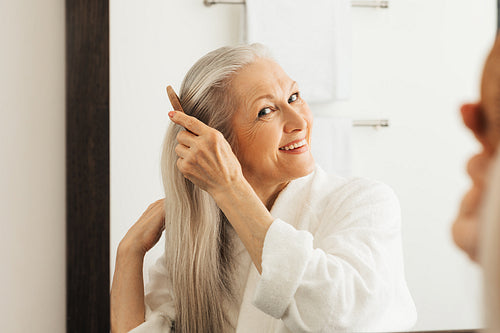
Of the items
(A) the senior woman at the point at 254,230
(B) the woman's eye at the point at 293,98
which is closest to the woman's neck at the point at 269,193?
(A) the senior woman at the point at 254,230

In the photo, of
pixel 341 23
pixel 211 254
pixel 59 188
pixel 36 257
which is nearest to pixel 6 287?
pixel 36 257

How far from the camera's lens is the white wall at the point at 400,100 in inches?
26.7

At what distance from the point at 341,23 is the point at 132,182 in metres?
0.36

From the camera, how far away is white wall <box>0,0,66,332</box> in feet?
2.31

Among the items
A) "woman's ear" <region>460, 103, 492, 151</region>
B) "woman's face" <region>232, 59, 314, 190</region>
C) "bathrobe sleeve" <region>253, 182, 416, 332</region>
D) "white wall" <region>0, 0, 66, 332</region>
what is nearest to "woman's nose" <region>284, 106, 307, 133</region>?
"woman's face" <region>232, 59, 314, 190</region>

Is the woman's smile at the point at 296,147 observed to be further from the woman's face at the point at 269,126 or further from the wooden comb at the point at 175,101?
the wooden comb at the point at 175,101

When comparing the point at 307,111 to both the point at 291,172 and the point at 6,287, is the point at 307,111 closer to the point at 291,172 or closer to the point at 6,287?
the point at 291,172

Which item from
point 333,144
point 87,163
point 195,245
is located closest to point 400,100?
point 333,144

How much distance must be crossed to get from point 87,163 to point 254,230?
11.2 inches

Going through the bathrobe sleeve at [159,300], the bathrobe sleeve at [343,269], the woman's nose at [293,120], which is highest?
the woman's nose at [293,120]

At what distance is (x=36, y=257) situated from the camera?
71 cm

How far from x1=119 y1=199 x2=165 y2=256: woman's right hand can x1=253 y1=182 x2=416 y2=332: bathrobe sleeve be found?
0.18m

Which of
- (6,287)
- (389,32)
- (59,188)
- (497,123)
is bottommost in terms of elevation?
(6,287)

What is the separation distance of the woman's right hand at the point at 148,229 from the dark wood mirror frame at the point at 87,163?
5cm
